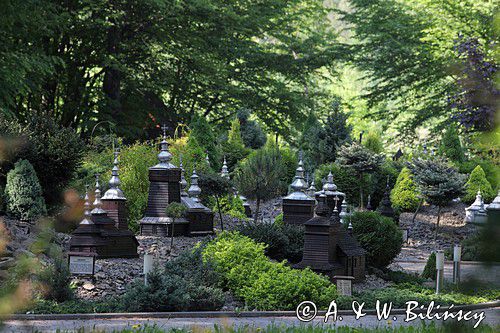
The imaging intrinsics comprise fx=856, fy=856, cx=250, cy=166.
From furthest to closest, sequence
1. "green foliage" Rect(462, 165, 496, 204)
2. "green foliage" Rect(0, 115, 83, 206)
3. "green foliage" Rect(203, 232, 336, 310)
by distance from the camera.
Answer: "green foliage" Rect(462, 165, 496, 204) < "green foliage" Rect(0, 115, 83, 206) < "green foliage" Rect(203, 232, 336, 310)

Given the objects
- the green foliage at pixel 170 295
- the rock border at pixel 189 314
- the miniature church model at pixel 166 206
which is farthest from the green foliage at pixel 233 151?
the rock border at pixel 189 314

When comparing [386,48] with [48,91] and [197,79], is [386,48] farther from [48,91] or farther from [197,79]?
[48,91]

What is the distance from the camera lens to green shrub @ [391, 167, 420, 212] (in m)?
25.0

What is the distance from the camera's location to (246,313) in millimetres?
10766

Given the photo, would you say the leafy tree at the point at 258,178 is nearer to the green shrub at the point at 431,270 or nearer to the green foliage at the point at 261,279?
the green shrub at the point at 431,270

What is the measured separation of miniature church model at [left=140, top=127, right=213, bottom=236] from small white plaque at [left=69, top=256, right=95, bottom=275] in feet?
15.4

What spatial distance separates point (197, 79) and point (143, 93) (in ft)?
10.4

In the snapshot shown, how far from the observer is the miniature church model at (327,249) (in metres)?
14.0

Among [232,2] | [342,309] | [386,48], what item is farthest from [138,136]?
[342,309]

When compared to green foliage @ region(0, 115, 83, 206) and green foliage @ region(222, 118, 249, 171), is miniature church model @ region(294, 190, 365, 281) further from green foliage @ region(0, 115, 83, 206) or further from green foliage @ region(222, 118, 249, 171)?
green foliage @ region(222, 118, 249, 171)

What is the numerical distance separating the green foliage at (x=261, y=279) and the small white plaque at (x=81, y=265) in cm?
181

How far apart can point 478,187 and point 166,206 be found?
11.3 meters

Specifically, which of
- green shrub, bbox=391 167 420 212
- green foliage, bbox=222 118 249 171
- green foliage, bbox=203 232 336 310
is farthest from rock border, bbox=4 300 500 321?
green foliage, bbox=222 118 249 171

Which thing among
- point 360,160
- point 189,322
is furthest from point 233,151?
point 189,322
